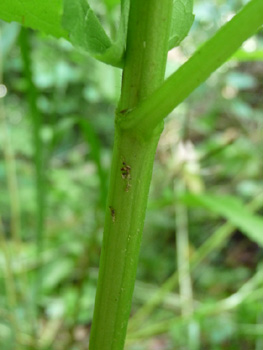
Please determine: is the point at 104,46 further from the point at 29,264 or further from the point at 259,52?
the point at 29,264

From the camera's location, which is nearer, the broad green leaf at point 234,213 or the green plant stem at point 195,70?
the green plant stem at point 195,70

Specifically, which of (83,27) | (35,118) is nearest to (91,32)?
(83,27)

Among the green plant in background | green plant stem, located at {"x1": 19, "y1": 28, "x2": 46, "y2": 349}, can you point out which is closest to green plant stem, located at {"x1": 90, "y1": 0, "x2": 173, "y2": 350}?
the green plant in background

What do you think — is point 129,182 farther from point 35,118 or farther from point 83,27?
point 35,118

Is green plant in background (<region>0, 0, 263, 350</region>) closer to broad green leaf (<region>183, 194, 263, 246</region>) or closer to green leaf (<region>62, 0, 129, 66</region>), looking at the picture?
green leaf (<region>62, 0, 129, 66</region>)

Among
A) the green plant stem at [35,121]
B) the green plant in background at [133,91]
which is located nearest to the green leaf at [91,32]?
the green plant in background at [133,91]

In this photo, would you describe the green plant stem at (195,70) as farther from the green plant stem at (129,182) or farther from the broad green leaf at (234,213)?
the broad green leaf at (234,213)

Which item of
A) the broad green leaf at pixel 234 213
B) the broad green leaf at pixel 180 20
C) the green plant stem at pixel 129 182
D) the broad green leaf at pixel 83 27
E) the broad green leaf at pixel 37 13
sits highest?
the broad green leaf at pixel 234 213
